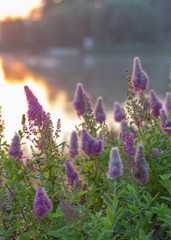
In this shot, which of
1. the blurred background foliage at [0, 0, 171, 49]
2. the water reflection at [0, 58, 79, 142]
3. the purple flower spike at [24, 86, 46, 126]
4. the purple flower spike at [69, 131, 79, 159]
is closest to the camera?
the purple flower spike at [24, 86, 46, 126]

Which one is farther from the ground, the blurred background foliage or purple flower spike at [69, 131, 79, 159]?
the blurred background foliage

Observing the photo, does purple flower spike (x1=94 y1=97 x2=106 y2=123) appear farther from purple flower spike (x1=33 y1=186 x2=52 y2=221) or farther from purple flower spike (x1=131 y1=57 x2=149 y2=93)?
purple flower spike (x1=33 y1=186 x2=52 y2=221)

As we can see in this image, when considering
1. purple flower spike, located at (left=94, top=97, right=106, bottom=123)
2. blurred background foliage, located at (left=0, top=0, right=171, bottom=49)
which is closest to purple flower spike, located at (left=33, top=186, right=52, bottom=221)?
purple flower spike, located at (left=94, top=97, right=106, bottom=123)

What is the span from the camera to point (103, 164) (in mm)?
3152

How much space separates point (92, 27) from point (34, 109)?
54.4 m

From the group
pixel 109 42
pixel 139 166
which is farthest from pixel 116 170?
pixel 109 42

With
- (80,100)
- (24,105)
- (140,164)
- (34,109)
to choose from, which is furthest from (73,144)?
(24,105)

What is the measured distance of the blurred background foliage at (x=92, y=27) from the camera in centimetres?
5334

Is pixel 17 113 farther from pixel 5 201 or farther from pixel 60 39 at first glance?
pixel 60 39

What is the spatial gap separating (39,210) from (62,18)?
57.5 meters

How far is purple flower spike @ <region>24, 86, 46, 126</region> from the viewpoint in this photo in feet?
7.56

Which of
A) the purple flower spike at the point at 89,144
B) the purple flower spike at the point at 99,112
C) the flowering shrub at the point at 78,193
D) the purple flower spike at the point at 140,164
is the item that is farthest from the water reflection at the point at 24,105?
the purple flower spike at the point at 140,164

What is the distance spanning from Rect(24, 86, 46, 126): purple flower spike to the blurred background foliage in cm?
5283

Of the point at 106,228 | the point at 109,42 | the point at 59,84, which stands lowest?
the point at 106,228
